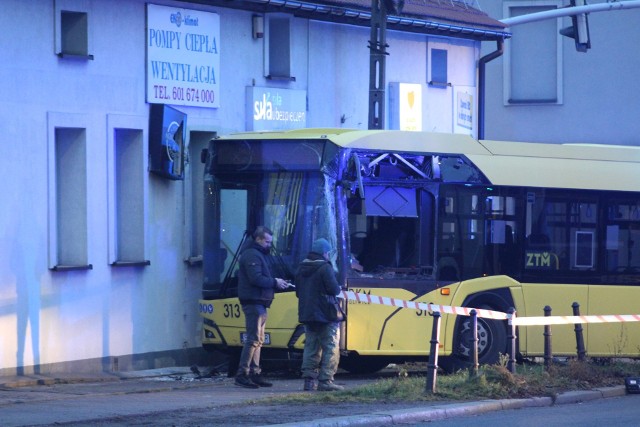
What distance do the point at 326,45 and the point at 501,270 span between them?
6424 mm

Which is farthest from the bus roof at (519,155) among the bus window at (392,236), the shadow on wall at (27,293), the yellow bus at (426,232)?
the shadow on wall at (27,293)

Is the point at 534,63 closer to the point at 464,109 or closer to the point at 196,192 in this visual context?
the point at 464,109

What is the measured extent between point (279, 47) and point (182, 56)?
2.54 meters

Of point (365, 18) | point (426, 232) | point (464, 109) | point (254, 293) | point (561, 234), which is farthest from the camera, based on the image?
point (464, 109)

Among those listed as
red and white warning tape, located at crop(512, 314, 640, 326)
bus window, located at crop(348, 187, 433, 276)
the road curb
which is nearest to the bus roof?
bus window, located at crop(348, 187, 433, 276)

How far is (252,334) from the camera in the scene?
54.9 ft

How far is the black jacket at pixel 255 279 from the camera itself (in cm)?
1661

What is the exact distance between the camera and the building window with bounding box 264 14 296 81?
22.4 metres

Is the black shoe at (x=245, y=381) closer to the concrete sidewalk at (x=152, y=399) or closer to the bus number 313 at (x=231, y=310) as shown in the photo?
the concrete sidewalk at (x=152, y=399)

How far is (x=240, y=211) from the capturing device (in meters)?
18.5

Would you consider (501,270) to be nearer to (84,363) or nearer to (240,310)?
(240,310)

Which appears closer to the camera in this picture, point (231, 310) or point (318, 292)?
point (318, 292)

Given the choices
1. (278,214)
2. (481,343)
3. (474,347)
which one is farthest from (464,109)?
(474,347)

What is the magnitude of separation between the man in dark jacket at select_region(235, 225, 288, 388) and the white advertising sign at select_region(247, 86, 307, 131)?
5.29 metres
